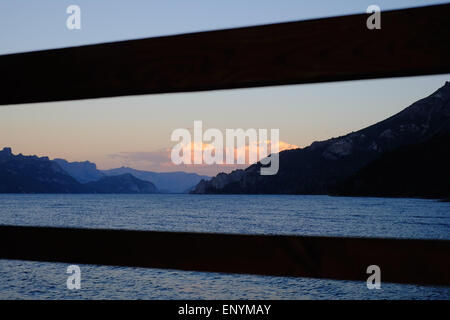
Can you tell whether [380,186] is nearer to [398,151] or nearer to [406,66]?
[398,151]

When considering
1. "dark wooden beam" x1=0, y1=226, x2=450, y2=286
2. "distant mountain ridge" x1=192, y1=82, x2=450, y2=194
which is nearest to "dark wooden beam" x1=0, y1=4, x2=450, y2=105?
"dark wooden beam" x1=0, y1=226, x2=450, y2=286

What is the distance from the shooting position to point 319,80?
128 centimetres

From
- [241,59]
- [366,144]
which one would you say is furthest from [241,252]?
[366,144]

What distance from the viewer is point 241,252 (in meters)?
1.35

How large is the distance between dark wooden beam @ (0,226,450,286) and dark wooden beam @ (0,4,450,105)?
1.57ft

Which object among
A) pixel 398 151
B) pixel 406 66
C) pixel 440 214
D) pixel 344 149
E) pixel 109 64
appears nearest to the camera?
pixel 406 66

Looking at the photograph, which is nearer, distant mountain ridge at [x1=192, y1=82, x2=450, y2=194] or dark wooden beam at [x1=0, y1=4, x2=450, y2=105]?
dark wooden beam at [x1=0, y1=4, x2=450, y2=105]

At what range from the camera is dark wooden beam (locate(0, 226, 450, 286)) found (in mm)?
1179

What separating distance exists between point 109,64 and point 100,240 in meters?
0.61

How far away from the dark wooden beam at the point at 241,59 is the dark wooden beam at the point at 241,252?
48cm

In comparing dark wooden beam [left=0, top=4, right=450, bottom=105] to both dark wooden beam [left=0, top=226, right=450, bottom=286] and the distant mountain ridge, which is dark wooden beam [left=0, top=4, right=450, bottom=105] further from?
the distant mountain ridge

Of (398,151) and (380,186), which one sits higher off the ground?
(398,151)

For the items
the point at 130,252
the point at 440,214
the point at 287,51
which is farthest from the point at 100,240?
the point at 440,214

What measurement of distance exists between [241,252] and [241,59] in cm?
60
